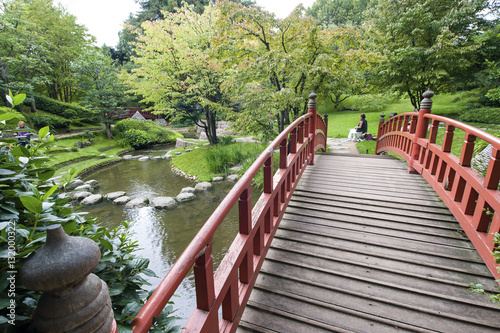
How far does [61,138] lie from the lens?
13.0 meters

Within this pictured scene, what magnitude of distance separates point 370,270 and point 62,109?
1963cm

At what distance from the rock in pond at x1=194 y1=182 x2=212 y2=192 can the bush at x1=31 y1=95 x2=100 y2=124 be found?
11088mm

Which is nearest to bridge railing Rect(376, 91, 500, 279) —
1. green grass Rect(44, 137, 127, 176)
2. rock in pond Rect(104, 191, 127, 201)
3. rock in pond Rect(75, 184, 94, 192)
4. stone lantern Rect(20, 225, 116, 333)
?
stone lantern Rect(20, 225, 116, 333)

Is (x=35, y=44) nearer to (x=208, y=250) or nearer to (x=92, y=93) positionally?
(x=92, y=93)

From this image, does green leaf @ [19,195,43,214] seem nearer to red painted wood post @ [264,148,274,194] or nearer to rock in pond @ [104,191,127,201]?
red painted wood post @ [264,148,274,194]

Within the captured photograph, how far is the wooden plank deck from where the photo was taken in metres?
2.07

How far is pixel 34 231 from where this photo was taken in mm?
982

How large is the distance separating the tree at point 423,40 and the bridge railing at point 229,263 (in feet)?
33.8

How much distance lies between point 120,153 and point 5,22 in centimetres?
803

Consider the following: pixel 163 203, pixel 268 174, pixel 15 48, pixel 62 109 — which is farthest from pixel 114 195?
pixel 62 109

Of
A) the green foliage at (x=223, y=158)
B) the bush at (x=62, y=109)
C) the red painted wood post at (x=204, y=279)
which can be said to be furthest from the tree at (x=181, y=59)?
the red painted wood post at (x=204, y=279)

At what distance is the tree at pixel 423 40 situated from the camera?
10000 mm

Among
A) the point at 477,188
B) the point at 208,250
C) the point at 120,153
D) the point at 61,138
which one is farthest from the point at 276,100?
the point at 61,138

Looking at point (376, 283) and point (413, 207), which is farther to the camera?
point (413, 207)
